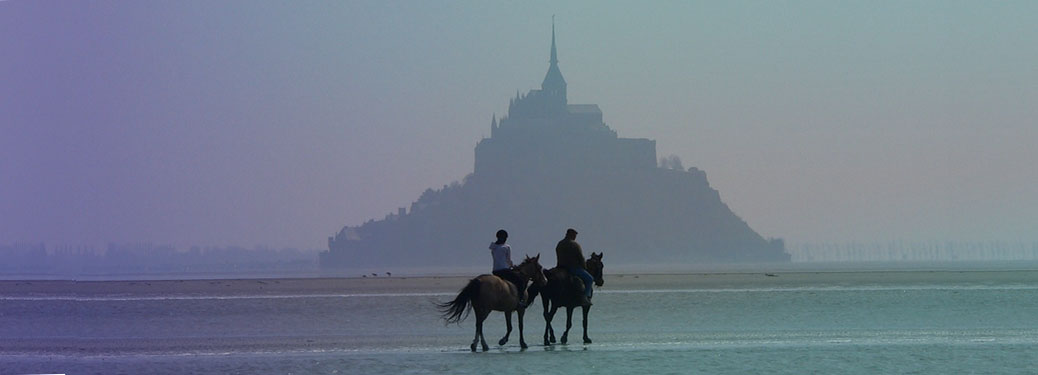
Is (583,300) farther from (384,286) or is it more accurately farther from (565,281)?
(384,286)

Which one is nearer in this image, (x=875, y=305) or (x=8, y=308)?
(x=875, y=305)

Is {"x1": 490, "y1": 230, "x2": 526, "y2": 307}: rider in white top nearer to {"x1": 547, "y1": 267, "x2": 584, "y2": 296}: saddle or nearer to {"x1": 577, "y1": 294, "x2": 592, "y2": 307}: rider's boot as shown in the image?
{"x1": 547, "y1": 267, "x2": 584, "y2": 296}: saddle

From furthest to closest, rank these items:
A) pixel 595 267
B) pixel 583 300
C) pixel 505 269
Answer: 1. pixel 595 267
2. pixel 583 300
3. pixel 505 269

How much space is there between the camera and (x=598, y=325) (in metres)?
38.9

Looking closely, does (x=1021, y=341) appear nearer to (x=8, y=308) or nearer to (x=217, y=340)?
(x=217, y=340)

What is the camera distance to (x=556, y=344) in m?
30.4

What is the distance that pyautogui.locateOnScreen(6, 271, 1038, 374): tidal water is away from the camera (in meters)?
25.3

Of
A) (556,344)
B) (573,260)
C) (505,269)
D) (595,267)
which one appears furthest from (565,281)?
(556,344)

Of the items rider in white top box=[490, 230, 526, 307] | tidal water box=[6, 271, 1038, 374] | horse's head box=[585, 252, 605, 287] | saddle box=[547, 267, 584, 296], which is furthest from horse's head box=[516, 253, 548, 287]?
horse's head box=[585, 252, 605, 287]

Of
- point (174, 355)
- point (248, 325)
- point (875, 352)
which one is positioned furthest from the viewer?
point (248, 325)

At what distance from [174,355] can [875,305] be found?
30.1m

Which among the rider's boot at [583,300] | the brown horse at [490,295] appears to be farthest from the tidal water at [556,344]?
the rider's boot at [583,300]

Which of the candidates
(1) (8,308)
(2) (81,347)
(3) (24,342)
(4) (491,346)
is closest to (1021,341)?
(4) (491,346)

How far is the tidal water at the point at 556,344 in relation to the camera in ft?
83.1
